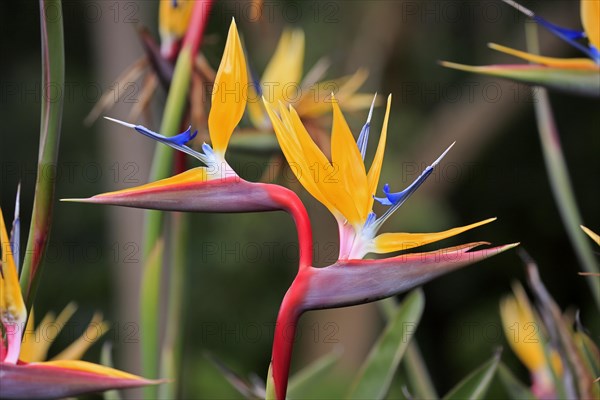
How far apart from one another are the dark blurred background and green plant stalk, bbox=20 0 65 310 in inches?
62.6

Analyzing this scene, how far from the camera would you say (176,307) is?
51 cm

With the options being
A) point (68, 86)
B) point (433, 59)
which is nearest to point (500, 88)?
point (433, 59)

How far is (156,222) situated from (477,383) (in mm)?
201

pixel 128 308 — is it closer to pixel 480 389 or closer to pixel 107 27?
pixel 107 27

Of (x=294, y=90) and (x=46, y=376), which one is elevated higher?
(x=294, y=90)

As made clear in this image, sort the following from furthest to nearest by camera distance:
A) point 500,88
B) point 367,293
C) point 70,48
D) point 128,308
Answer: point 70,48 → point 500,88 → point 128,308 → point 367,293

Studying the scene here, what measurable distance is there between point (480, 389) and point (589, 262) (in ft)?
0.39

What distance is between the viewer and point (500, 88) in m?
2.14

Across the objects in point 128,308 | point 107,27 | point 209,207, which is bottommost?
point 128,308

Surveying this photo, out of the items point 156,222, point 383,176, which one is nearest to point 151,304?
point 156,222

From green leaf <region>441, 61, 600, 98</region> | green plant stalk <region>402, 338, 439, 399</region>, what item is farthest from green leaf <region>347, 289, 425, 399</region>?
green leaf <region>441, 61, 600, 98</region>

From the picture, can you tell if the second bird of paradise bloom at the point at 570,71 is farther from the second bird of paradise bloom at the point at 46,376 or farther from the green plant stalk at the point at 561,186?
the second bird of paradise bloom at the point at 46,376

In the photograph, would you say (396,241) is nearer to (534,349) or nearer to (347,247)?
(347,247)

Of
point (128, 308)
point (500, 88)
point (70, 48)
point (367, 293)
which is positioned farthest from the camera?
point (70, 48)
